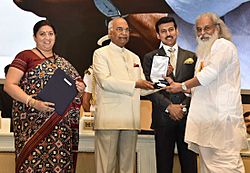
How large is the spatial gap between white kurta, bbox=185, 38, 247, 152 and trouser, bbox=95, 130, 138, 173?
0.48 meters

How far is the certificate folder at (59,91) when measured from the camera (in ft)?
9.43

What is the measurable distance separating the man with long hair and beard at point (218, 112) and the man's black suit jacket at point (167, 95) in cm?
26

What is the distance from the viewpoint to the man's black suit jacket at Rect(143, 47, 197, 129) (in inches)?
128

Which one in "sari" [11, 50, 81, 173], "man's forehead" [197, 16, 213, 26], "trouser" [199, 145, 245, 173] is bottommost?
"trouser" [199, 145, 245, 173]

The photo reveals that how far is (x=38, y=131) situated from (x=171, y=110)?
35.5 inches

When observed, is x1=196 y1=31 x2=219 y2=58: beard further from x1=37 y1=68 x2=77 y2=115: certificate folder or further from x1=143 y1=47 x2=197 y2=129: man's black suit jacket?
x1=37 y1=68 x2=77 y2=115: certificate folder

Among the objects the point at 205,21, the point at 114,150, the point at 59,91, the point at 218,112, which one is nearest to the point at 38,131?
the point at 59,91

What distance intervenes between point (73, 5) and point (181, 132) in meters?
1.62

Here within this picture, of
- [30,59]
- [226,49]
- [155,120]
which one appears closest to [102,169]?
[155,120]

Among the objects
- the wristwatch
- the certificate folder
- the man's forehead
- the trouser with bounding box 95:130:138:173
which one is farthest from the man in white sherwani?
the man's forehead

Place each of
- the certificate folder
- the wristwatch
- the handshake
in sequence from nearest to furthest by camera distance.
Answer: the certificate folder → the wristwatch → the handshake

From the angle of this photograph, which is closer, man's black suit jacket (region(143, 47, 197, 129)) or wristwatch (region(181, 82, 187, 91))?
wristwatch (region(181, 82, 187, 91))

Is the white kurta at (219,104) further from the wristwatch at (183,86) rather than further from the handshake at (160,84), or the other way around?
the handshake at (160,84)

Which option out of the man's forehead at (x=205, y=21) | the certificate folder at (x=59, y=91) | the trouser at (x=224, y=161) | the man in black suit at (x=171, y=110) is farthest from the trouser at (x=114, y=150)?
the man's forehead at (x=205, y=21)
